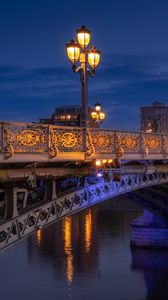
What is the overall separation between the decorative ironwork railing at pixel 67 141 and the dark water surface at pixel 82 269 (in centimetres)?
1228

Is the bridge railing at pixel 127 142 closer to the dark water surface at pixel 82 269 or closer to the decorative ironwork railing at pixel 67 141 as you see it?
the decorative ironwork railing at pixel 67 141

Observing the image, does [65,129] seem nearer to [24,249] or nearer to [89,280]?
[89,280]

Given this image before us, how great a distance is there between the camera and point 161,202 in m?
42.3

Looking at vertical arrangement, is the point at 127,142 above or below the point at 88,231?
above

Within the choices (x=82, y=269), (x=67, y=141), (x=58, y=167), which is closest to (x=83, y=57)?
(x=67, y=141)

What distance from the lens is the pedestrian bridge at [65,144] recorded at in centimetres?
1583

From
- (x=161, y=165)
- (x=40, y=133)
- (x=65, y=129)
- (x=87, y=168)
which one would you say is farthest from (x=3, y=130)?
(x=161, y=165)

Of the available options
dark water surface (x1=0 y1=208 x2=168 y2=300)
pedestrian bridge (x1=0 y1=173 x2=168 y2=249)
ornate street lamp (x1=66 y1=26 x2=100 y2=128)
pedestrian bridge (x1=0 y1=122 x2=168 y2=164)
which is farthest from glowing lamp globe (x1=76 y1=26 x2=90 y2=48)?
dark water surface (x1=0 y1=208 x2=168 y2=300)

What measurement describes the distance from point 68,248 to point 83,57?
32986 millimetres

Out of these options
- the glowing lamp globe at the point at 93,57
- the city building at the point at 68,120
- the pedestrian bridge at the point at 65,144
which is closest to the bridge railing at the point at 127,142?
the pedestrian bridge at the point at 65,144

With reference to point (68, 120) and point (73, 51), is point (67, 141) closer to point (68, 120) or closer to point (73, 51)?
point (73, 51)

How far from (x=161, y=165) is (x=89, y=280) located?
11628 mm

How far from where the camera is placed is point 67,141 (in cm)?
1836

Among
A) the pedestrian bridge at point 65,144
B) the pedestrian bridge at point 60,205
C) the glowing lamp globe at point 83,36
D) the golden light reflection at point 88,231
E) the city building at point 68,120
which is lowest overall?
the golden light reflection at point 88,231
